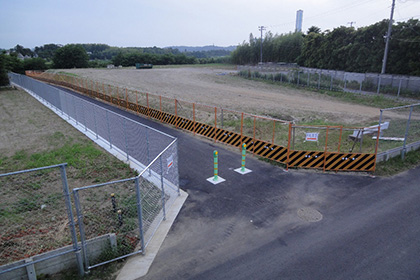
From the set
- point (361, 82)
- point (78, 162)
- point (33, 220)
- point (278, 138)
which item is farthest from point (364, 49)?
point (33, 220)

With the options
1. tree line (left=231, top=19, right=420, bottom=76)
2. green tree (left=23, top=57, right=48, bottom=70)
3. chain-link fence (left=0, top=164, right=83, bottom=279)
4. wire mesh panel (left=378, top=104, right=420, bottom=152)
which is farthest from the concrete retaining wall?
green tree (left=23, top=57, right=48, bottom=70)

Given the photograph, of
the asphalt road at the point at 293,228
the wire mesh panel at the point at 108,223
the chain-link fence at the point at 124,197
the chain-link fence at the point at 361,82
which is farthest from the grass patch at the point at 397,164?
the chain-link fence at the point at 361,82

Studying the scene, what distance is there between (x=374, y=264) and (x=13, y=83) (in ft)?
183

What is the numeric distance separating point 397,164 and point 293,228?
729 centimetres

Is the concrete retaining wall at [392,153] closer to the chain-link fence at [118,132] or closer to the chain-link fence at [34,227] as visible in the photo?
the chain-link fence at [118,132]

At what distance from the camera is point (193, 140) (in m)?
16.2

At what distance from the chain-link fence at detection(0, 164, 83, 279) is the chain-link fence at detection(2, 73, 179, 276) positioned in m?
0.40

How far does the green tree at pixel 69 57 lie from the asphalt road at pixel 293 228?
88494 mm

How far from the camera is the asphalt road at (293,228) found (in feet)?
20.7

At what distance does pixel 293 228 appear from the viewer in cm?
785

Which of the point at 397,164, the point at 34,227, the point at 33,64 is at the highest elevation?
the point at 33,64

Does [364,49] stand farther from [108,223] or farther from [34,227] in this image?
[34,227]

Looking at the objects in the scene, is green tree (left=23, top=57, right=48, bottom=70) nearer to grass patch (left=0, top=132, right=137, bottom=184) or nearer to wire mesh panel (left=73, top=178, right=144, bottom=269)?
grass patch (left=0, top=132, right=137, bottom=184)

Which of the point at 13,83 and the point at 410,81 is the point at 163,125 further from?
the point at 13,83
